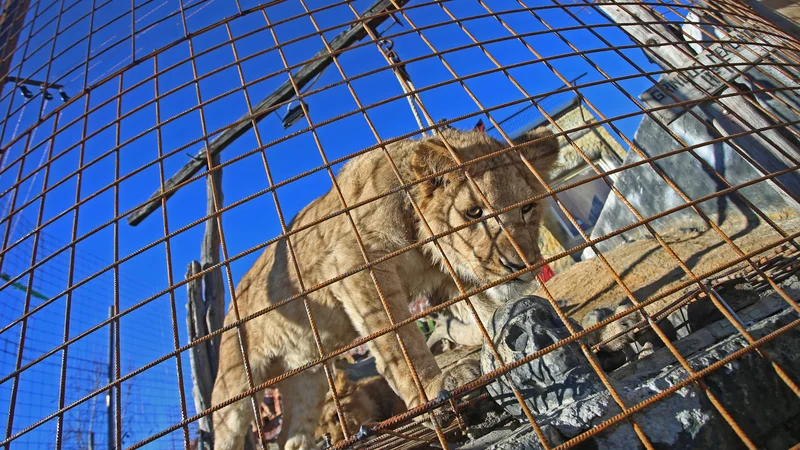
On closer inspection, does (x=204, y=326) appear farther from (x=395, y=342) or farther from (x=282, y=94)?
(x=395, y=342)

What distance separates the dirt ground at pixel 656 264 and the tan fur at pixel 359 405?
2123mm

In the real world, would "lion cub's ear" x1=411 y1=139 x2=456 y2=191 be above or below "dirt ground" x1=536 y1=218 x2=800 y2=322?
above

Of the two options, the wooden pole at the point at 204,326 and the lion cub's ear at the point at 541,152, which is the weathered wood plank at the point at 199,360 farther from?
the lion cub's ear at the point at 541,152

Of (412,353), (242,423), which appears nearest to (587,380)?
(412,353)

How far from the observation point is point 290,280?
423 centimetres

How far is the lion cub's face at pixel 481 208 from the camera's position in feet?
10.9

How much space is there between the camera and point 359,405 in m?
4.42

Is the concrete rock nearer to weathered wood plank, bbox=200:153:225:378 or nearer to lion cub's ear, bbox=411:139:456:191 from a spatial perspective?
lion cub's ear, bbox=411:139:456:191

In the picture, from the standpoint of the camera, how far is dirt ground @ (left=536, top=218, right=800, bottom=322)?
14.3 ft

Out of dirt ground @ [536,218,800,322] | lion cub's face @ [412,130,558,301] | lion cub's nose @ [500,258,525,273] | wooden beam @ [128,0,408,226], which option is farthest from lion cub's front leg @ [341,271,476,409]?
wooden beam @ [128,0,408,226]

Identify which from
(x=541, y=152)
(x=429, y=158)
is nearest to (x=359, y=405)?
(x=429, y=158)

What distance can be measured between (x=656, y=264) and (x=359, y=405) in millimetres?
3845

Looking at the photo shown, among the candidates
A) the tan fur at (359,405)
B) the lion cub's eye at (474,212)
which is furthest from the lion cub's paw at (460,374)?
the tan fur at (359,405)

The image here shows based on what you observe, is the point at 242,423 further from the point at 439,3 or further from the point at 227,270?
the point at 439,3
